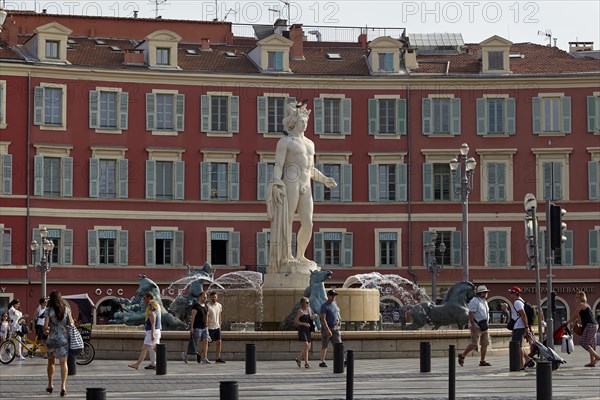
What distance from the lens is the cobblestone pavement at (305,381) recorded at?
2184cm

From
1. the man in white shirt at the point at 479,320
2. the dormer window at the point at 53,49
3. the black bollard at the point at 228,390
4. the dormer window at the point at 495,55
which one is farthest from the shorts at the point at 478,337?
the dormer window at the point at 495,55

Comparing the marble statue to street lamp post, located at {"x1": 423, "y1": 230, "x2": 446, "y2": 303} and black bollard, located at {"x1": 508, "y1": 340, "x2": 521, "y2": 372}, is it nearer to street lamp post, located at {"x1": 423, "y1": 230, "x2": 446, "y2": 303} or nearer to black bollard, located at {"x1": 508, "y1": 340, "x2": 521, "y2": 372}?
black bollard, located at {"x1": 508, "y1": 340, "x2": 521, "y2": 372}

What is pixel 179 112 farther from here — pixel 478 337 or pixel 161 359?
pixel 161 359

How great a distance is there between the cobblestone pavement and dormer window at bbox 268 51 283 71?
3567 centimetres

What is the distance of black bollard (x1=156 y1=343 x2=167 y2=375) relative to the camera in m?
26.6

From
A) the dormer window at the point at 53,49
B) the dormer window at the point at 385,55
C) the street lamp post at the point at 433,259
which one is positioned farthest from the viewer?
the dormer window at the point at 385,55

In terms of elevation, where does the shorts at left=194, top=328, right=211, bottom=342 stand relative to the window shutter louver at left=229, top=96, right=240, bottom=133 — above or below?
below

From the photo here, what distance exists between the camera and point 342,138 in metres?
65.7

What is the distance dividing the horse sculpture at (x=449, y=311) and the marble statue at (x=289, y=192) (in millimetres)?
2910

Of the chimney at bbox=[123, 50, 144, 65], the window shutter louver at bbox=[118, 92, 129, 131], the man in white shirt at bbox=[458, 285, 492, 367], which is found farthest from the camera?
the chimney at bbox=[123, 50, 144, 65]

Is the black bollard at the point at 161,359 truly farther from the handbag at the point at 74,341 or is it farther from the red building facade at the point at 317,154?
the red building facade at the point at 317,154

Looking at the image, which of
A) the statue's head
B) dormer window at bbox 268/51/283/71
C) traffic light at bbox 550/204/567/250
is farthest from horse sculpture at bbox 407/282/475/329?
dormer window at bbox 268/51/283/71

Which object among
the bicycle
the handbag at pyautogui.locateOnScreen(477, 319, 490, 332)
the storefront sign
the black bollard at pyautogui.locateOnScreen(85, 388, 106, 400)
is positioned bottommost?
the bicycle

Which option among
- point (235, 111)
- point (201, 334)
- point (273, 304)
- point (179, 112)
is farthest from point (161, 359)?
point (235, 111)
